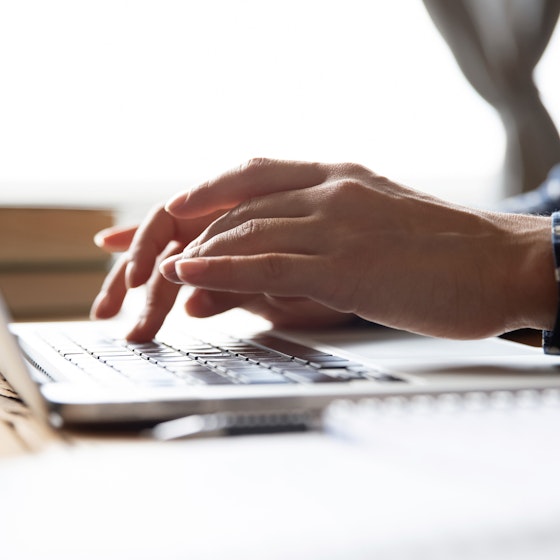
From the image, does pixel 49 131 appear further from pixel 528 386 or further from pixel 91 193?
pixel 528 386

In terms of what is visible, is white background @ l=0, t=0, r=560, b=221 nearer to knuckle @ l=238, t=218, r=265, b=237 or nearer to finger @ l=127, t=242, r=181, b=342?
finger @ l=127, t=242, r=181, b=342

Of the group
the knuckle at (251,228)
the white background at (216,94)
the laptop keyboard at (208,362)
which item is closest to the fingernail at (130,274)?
the laptop keyboard at (208,362)

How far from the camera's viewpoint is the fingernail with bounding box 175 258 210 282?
73 centimetres

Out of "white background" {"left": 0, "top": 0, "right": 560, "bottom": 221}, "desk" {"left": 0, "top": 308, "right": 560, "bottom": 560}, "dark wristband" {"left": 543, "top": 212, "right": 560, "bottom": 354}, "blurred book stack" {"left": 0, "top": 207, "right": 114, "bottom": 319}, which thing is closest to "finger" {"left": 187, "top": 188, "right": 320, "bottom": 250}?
"dark wristband" {"left": 543, "top": 212, "right": 560, "bottom": 354}

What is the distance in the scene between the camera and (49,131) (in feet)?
6.95

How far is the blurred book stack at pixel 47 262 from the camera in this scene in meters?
1.41

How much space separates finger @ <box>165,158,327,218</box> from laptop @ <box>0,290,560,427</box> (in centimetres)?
15

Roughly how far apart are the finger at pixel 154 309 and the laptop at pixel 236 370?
0.02m

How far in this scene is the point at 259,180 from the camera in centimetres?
85

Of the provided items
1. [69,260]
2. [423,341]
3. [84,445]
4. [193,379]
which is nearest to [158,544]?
[84,445]

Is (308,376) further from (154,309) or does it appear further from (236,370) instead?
(154,309)

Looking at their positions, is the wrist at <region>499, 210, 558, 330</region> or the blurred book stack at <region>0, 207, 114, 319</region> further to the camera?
the blurred book stack at <region>0, 207, 114, 319</region>

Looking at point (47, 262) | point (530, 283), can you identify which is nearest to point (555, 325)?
point (530, 283)

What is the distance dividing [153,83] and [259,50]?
0.99ft
